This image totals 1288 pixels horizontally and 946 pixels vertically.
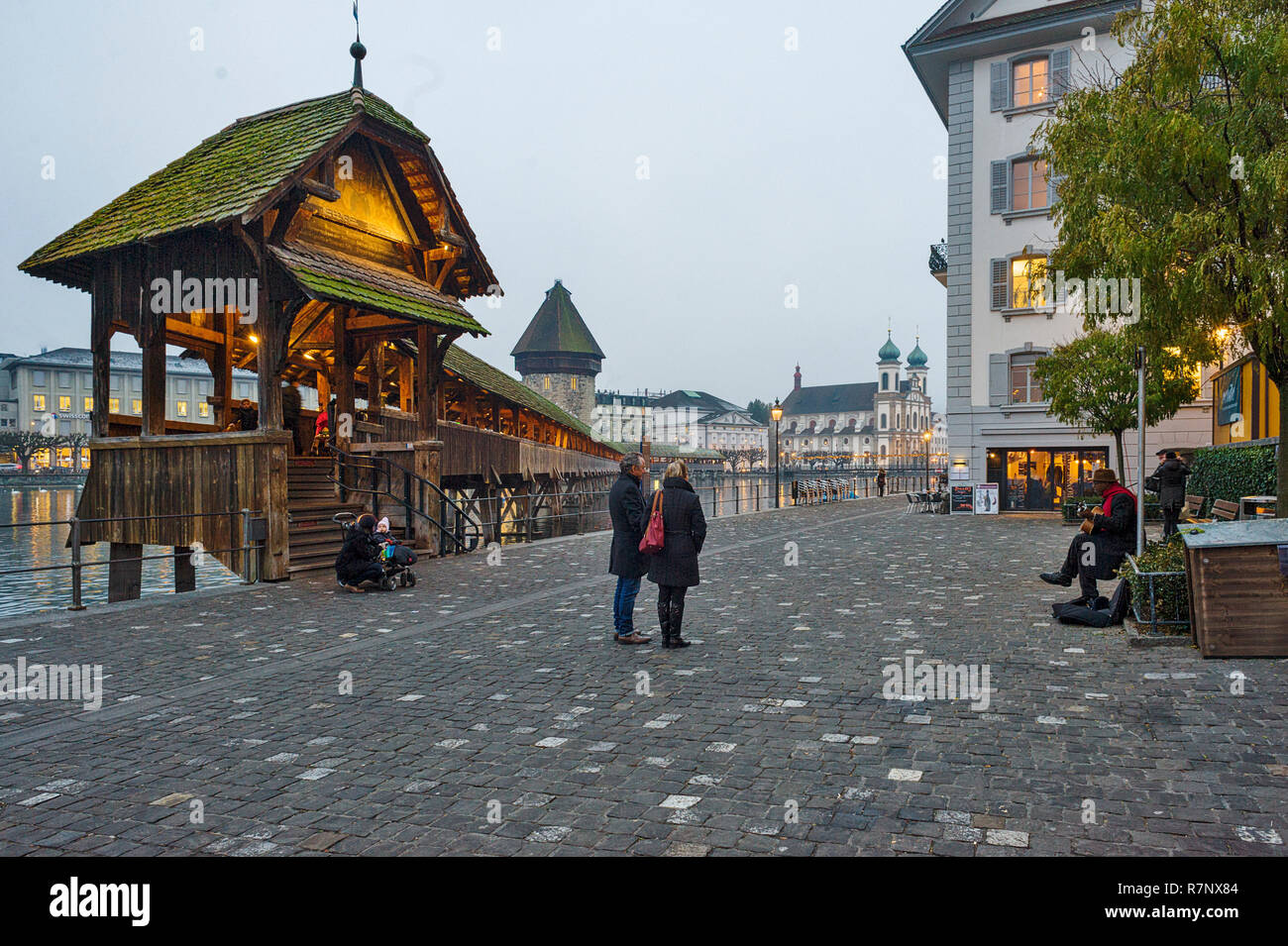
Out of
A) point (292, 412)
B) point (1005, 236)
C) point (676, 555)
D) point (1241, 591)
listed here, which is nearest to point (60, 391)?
point (292, 412)

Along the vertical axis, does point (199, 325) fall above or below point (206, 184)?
below

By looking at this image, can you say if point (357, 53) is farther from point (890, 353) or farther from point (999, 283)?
point (890, 353)

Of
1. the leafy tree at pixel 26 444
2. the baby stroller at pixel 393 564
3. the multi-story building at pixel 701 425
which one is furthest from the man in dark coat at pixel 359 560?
the multi-story building at pixel 701 425

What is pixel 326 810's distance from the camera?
464cm

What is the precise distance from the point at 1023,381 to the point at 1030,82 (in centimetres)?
1049

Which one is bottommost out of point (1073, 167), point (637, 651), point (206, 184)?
point (637, 651)

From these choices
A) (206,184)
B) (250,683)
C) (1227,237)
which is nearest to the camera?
(250,683)

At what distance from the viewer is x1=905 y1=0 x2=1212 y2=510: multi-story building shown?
99.7 ft

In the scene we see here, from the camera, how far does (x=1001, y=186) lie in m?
31.5

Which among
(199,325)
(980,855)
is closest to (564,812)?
(980,855)

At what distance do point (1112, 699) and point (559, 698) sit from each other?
13.5 ft

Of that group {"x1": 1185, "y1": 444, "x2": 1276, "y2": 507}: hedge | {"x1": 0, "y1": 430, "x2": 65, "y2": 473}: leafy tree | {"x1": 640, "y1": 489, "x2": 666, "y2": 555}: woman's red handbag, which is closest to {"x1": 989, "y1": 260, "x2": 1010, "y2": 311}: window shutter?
{"x1": 1185, "y1": 444, "x2": 1276, "y2": 507}: hedge

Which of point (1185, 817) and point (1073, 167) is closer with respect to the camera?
point (1185, 817)

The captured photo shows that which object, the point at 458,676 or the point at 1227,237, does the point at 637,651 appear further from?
the point at 1227,237
